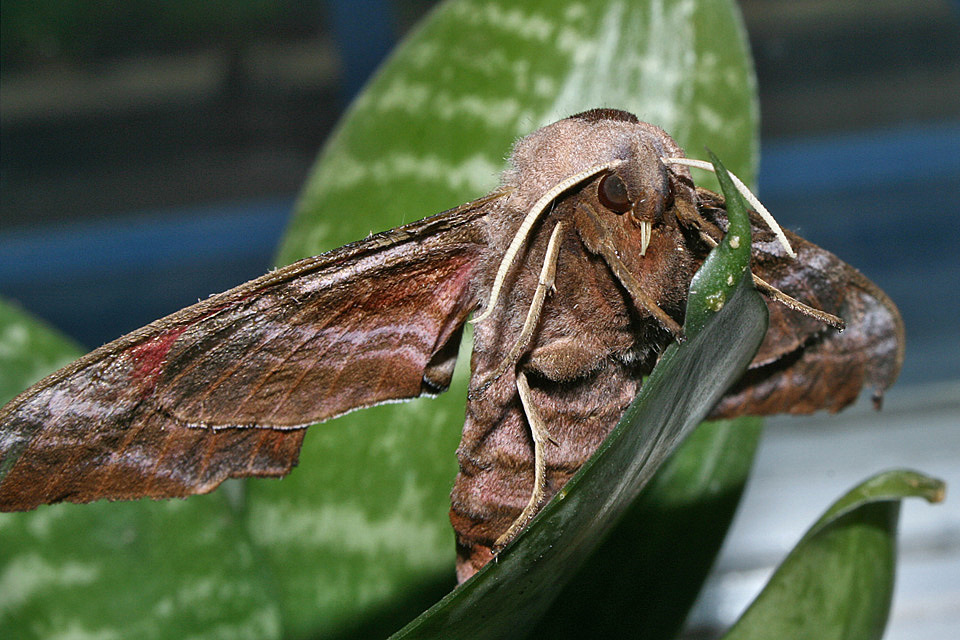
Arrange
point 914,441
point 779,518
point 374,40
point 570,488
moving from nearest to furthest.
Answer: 1. point 570,488
2. point 779,518
3. point 914,441
4. point 374,40

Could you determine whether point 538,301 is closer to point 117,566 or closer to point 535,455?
point 535,455

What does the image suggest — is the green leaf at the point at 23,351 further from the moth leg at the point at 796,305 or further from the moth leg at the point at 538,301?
the moth leg at the point at 796,305

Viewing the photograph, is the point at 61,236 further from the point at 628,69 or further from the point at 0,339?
the point at 628,69

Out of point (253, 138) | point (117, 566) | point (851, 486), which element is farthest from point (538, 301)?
point (253, 138)

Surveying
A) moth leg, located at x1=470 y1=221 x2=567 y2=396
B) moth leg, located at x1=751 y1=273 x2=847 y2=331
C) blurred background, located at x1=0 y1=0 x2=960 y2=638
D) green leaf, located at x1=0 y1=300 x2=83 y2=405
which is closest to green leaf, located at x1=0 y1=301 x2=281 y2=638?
green leaf, located at x1=0 y1=300 x2=83 y2=405

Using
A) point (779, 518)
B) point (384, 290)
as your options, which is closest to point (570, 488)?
point (384, 290)

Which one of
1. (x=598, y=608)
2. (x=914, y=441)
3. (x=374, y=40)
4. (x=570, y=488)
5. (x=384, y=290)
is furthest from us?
(x=374, y=40)
